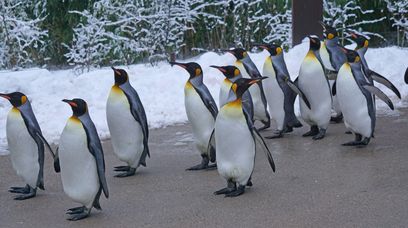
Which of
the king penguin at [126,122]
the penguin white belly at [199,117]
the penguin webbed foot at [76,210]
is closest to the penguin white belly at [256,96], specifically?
the penguin white belly at [199,117]

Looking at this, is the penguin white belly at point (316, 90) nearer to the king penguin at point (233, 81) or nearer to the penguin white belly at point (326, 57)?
the king penguin at point (233, 81)

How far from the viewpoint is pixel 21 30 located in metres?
12.0

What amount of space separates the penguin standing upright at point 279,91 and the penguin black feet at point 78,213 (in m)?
2.82

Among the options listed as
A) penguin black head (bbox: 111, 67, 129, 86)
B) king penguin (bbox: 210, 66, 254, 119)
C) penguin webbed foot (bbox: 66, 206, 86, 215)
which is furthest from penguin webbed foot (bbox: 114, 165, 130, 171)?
penguin webbed foot (bbox: 66, 206, 86, 215)

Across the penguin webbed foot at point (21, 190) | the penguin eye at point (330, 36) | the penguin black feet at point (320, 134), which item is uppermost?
the penguin eye at point (330, 36)

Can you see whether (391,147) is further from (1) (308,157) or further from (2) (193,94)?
(2) (193,94)

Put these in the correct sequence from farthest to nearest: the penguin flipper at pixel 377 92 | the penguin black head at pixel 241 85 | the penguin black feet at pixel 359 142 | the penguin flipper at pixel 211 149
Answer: the penguin black feet at pixel 359 142, the penguin flipper at pixel 377 92, the penguin flipper at pixel 211 149, the penguin black head at pixel 241 85

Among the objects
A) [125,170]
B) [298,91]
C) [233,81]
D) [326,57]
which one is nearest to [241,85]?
[233,81]

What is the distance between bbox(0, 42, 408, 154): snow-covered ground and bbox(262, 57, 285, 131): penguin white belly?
3.96 ft

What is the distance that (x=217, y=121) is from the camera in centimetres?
561

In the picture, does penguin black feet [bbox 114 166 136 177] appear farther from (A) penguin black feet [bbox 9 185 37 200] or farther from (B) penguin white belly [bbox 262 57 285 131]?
(B) penguin white belly [bbox 262 57 285 131]

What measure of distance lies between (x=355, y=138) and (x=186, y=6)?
575 cm

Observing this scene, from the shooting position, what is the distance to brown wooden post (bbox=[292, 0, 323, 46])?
34.7 ft

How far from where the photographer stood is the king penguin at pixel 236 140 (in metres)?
5.52
